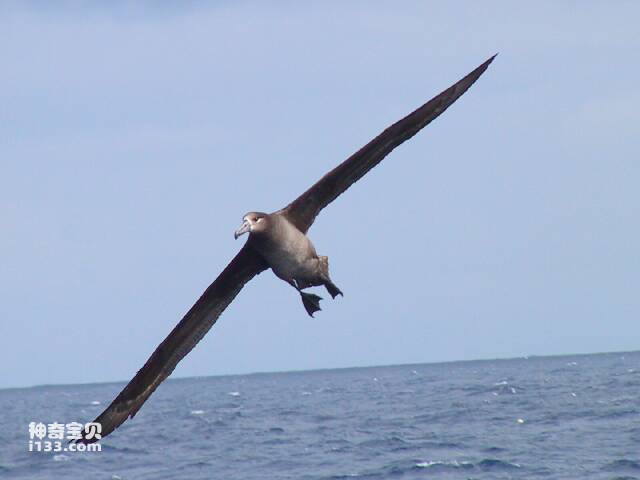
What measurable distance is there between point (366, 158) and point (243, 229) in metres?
2.24

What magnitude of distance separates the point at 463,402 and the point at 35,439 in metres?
20.9

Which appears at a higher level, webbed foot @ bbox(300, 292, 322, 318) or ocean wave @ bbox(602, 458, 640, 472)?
webbed foot @ bbox(300, 292, 322, 318)

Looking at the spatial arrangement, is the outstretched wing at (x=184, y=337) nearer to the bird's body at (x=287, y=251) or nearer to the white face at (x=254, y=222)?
the bird's body at (x=287, y=251)

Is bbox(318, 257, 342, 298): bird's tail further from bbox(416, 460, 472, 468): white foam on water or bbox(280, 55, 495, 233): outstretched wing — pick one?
bbox(416, 460, 472, 468): white foam on water

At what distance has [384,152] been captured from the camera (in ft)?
48.4

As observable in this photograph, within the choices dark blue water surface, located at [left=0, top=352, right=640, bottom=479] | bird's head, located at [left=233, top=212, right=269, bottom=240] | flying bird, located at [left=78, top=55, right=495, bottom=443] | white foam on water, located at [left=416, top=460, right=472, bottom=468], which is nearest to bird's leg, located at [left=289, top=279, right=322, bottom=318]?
flying bird, located at [left=78, top=55, right=495, bottom=443]

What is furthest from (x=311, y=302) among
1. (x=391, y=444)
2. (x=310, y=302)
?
(x=391, y=444)

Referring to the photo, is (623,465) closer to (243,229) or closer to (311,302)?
(311,302)

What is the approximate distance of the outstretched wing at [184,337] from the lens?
15.8 metres

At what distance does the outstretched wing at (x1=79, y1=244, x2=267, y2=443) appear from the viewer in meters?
15.8

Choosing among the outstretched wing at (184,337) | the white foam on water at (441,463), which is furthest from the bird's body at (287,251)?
the white foam on water at (441,463)

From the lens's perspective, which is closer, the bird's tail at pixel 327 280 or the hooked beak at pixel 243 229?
the hooked beak at pixel 243 229

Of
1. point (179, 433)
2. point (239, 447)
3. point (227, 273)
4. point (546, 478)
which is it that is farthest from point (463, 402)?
point (227, 273)

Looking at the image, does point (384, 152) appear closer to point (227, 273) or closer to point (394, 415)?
point (227, 273)
